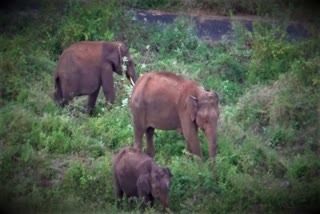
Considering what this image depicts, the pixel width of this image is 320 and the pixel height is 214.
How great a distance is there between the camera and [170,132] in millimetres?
11430

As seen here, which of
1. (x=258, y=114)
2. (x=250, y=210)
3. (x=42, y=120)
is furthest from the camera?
(x=258, y=114)

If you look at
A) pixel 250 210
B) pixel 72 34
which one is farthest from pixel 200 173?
pixel 72 34

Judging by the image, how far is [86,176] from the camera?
386 inches

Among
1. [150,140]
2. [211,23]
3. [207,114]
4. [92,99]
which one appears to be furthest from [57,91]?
[211,23]

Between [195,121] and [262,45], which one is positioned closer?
[195,121]

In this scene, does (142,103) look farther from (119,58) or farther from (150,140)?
(119,58)

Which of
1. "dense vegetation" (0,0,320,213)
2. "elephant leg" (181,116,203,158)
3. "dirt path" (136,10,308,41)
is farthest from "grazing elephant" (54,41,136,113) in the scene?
"dirt path" (136,10,308,41)

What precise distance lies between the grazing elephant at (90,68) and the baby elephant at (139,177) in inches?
110

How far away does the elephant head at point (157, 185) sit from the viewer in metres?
9.02

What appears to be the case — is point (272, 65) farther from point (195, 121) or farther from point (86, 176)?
point (86, 176)

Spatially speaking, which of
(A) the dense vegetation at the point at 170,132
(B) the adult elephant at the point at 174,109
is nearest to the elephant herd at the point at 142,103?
(B) the adult elephant at the point at 174,109

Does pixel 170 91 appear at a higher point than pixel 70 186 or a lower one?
higher

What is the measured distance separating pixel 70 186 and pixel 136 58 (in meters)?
4.65

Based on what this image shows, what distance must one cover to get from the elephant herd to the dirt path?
145 inches
